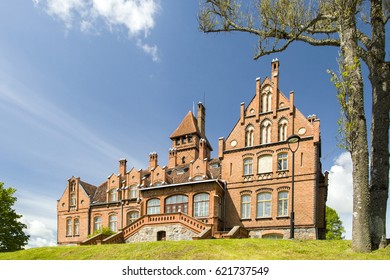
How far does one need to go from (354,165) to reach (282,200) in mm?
14150

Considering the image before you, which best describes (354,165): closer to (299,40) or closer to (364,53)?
(364,53)

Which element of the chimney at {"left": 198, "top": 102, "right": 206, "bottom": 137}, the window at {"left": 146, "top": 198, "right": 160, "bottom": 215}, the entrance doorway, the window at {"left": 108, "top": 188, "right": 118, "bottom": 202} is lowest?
the entrance doorway

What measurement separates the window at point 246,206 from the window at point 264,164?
2242 millimetres

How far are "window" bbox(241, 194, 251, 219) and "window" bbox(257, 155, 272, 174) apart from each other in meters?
2.24

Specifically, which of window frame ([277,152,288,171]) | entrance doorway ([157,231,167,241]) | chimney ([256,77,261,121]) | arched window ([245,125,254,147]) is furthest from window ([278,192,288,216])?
entrance doorway ([157,231,167,241])

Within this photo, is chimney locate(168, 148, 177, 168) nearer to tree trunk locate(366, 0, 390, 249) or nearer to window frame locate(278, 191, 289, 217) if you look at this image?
window frame locate(278, 191, 289, 217)

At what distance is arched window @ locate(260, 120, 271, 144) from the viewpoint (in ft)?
88.5

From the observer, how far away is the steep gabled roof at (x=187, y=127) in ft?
125

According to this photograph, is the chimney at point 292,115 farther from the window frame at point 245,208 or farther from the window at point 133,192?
the window at point 133,192

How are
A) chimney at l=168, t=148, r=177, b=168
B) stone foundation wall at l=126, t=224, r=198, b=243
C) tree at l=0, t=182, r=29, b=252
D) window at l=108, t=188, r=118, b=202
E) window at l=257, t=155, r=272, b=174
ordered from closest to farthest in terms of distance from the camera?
stone foundation wall at l=126, t=224, r=198, b=243
window at l=257, t=155, r=272, b=174
tree at l=0, t=182, r=29, b=252
window at l=108, t=188, r=118, b=202
chimney at l=168, t=148, r=177, b=168

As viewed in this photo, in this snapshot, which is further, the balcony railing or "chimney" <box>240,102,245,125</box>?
"chimney" <box>240,102,245,125</box>

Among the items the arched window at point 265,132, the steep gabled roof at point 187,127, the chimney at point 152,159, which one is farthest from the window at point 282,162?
the chimney at point 152,159

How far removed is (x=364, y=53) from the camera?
13219 mm

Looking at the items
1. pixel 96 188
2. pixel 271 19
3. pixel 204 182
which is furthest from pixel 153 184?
pixel 271 19
